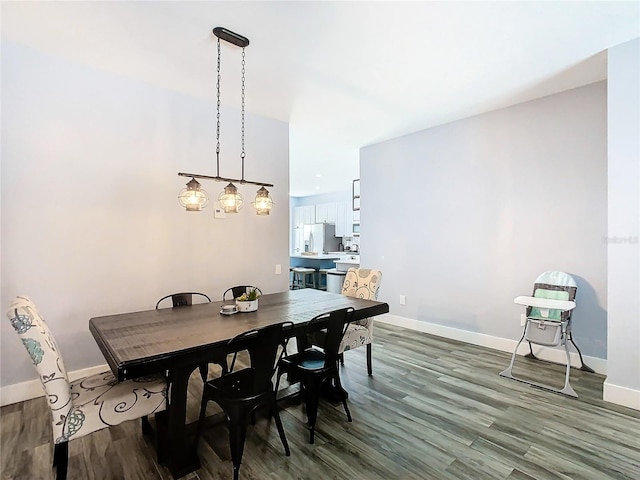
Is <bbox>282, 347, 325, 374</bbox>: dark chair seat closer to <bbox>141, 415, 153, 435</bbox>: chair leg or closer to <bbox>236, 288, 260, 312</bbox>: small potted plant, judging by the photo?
<bbox>236, 288, 260, 312</bbox>: small potted plant

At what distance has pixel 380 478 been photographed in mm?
1854

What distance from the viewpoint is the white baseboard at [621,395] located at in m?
2.60

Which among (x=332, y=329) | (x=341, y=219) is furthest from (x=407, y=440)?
(x=341, y=219)

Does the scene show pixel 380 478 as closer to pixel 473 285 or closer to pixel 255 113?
pixel 473 285

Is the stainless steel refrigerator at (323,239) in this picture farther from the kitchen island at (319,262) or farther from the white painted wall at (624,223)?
the white painted wall at (624,223)

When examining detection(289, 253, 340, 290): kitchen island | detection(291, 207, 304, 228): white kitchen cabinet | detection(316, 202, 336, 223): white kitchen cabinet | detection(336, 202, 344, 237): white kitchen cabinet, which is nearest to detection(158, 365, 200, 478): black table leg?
detection(289, 253, 340, 290): kitchen island

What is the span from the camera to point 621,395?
265 centimetres

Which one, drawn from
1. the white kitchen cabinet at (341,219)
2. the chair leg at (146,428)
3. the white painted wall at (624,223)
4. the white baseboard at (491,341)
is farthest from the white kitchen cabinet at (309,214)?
the chair leg at (146,428)

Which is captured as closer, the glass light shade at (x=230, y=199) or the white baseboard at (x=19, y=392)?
the glass light shade at (x=230, y=199)

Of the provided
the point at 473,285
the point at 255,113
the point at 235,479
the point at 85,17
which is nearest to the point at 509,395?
the point at 473,285

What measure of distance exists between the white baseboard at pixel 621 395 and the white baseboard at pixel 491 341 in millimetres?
620

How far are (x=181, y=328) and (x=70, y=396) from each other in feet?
2.12

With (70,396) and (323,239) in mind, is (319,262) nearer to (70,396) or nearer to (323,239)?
(323,239)

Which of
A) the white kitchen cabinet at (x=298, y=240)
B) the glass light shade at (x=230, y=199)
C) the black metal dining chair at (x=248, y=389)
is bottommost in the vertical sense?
the black metal dining chair at (x=248, y=389)
